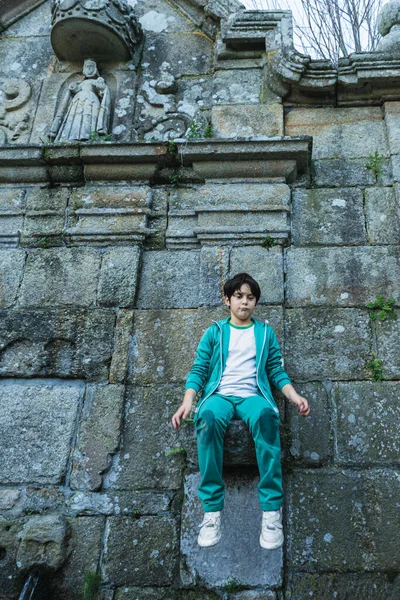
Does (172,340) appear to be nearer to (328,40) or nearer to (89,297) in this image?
(89,297)

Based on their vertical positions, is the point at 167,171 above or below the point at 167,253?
above

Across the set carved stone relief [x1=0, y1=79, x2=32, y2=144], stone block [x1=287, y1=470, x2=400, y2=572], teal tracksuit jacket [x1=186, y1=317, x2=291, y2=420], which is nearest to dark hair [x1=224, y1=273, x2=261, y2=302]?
teal tracksuit jacket [x1=186, y1=317, x2=291, y2=420]

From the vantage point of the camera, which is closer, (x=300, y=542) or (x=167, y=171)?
(x=300, y=542)

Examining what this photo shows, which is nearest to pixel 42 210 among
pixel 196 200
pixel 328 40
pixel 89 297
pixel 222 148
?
pixel 89 297

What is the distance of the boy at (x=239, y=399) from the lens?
275cm

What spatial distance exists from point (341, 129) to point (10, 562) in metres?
3.94

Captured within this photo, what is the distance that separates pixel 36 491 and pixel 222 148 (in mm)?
2742

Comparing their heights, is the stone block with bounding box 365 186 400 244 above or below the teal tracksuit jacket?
above

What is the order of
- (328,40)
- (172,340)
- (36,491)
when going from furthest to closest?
(328,40)
(172,340)
(36,491)

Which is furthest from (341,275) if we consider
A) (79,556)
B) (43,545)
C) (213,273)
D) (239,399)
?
(43,545)

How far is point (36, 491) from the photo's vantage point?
3.46 m

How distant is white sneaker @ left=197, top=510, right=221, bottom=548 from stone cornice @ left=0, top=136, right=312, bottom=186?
2.58 metres

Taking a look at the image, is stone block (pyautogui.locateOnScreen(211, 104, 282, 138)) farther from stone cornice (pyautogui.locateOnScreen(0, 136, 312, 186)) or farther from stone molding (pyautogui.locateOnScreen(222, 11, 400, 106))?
stone cornice (pyautogui.locateOnScreen(0, 136, 312, 186))

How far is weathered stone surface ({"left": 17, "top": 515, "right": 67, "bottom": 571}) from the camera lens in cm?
324
